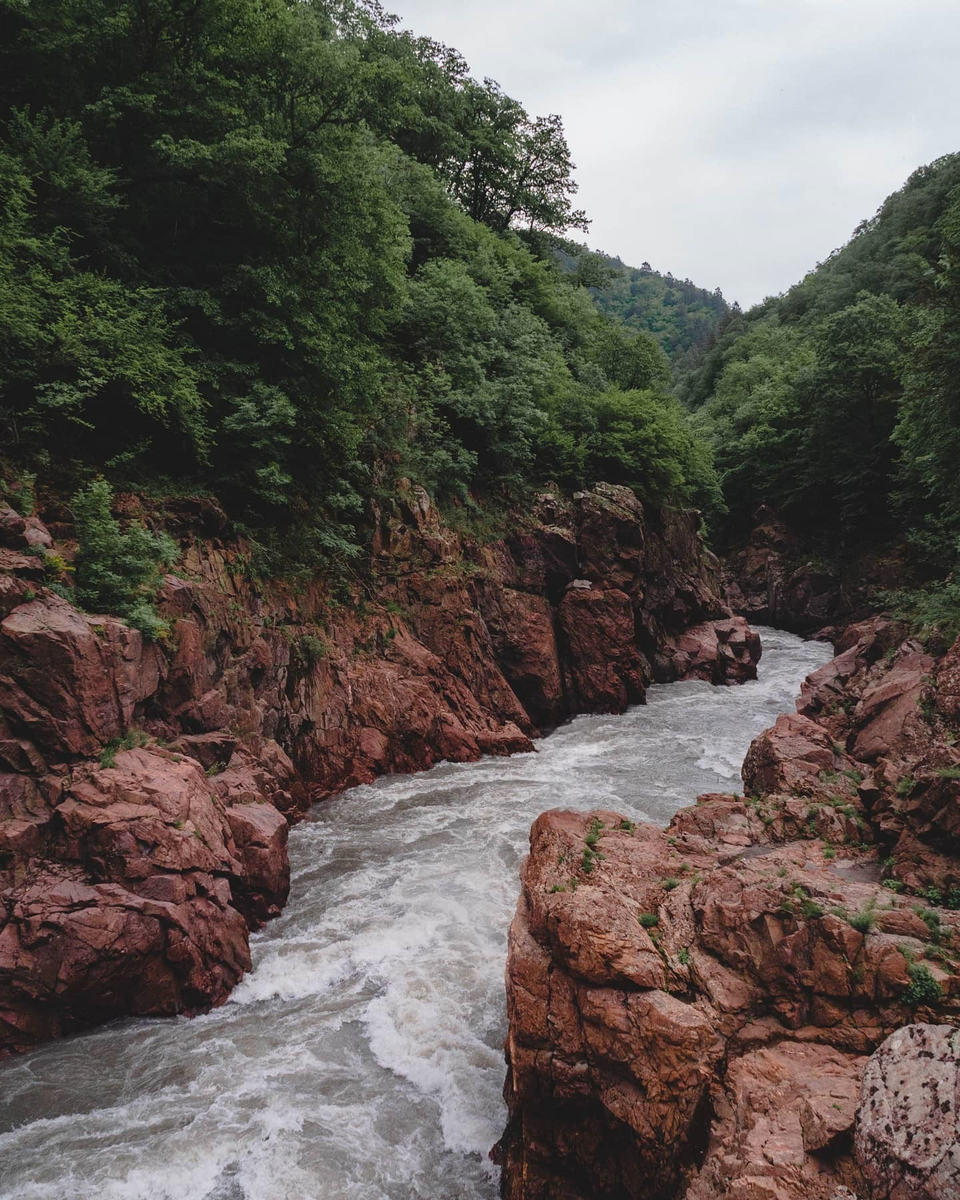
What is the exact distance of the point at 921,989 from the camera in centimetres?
527

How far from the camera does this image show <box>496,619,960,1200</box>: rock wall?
14.6 feet

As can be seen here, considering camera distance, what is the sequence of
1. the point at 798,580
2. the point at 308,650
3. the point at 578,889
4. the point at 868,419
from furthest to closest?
the point at 798,580
the point at 868,419
the point at 308,650
the point at 578,889

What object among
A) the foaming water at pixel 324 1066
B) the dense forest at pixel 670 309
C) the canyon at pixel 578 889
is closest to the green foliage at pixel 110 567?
the canyon at pixel 578 889

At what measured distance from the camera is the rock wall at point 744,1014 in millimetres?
4449

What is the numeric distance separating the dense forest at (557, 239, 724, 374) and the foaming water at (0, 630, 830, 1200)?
9837 centimetres

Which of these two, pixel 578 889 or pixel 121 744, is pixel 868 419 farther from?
pixel 121 744

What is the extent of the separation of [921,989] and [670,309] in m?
174

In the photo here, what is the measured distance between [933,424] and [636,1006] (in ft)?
51.8

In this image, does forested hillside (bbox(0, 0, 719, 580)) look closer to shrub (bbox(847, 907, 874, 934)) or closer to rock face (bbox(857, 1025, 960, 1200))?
shrub (bbox(847, 907, 874, 934))

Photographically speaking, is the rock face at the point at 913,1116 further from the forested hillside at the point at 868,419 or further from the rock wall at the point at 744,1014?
the forested hillside at the point at 868,419

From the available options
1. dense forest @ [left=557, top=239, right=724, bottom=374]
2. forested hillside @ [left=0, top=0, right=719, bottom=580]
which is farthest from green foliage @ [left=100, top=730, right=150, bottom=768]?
dense forest @ [left=557, top=239, right=724, bottom=374]

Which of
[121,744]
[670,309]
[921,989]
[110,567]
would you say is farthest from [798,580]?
[670,309]

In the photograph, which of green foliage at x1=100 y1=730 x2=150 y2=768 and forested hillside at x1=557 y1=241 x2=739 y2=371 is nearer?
green foliage at x1=100 y1=730 x2=150 y2=768

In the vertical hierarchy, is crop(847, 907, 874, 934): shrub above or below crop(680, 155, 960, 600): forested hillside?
below
